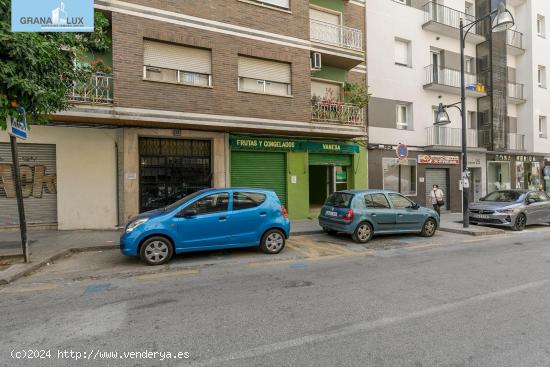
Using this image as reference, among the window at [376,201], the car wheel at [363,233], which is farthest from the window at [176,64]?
the car wheel at [363,233]

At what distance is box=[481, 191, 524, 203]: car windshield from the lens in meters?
12.2

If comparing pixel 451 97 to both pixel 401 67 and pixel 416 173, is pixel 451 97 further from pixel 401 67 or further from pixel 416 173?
pixel 416 173

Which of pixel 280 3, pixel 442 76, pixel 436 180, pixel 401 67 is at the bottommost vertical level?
pixel 436 180

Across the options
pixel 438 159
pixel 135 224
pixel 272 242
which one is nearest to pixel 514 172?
pixel 438 159

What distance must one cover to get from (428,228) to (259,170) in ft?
20.8

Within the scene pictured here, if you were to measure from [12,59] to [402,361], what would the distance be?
7005 mm

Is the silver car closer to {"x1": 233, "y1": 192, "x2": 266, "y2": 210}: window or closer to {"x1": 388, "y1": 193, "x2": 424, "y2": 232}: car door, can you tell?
{"x1": 388, "y1": 193, "x2": 424, "y2": 232}: car door

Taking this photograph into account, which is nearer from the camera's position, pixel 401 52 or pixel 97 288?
pixel 97 288

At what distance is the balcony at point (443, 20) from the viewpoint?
16.5 meters

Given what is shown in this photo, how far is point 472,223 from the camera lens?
1259cm

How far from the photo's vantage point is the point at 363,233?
8.91m

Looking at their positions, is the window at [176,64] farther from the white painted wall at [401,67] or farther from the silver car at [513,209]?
the silver car at [513,209]

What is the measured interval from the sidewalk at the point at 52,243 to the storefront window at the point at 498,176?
958cm

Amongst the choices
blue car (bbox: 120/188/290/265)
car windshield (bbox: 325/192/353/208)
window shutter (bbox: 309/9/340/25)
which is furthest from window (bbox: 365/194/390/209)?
window shutter (bbox: 309/9/340/25)
